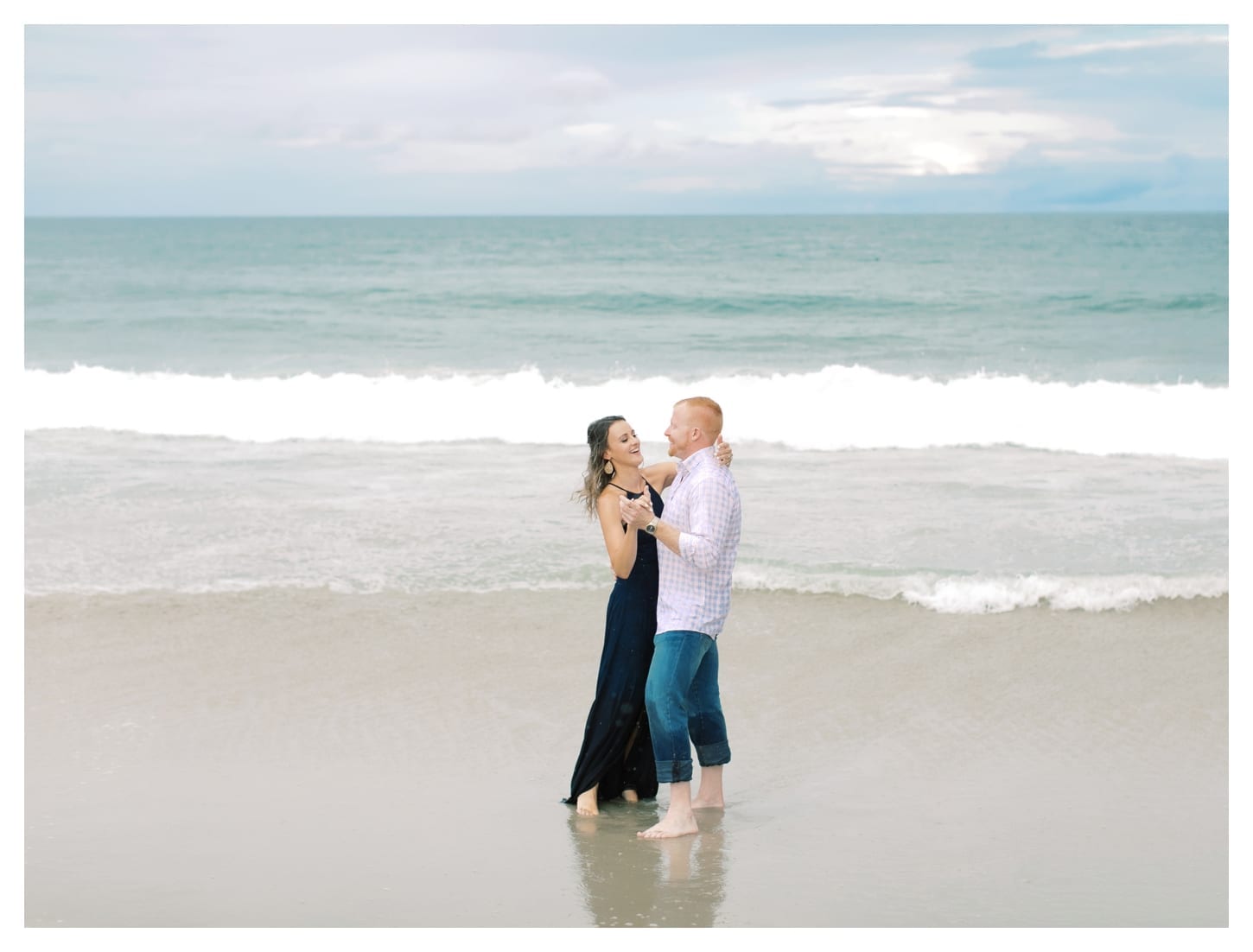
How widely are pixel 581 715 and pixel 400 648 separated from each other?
142cm

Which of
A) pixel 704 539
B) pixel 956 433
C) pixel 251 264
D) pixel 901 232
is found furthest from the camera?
pixel 901 232

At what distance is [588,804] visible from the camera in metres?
5.10

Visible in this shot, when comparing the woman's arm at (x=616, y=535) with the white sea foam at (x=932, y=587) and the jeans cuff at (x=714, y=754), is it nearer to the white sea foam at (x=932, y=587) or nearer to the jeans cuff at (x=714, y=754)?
the jeans cuff at (x=714, y=754)

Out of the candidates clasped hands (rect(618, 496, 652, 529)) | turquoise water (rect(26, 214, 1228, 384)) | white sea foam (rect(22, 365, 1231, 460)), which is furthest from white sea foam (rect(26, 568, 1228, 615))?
turquoise water (rect(26, 214, 1228, 384))

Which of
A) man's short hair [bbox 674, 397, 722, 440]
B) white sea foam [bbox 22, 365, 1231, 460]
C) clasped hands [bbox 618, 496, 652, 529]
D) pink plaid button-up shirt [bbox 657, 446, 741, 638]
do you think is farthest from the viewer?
white sea foam [bbox 22, 365, 1231, 460]

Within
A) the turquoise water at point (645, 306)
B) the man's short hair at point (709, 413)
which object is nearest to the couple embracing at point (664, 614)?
the man's short hair at point (709, 413)

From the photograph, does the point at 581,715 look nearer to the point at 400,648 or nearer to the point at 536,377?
the point at 400,648

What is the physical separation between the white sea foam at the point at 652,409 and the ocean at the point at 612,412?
87 millimetres

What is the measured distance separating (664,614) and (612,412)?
1379 centimetres

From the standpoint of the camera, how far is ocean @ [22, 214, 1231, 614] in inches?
346

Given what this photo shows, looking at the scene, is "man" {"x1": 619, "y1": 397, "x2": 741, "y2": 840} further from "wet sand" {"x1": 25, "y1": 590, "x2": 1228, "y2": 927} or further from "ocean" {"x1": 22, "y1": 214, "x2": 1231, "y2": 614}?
"ocean" {"x1": 22, "y1": 214, "x2": 1231, "y2": 614}

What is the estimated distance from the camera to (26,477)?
1152 cm

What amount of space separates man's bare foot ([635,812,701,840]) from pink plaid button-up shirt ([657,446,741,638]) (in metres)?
0.72

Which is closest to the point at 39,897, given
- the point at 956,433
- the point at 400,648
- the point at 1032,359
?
the point at 400,648
